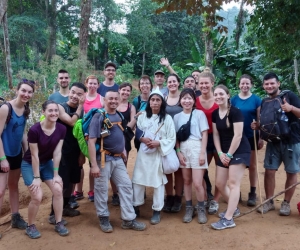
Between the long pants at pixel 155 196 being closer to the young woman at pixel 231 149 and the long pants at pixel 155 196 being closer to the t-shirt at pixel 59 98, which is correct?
the young woman at pixel 231 149

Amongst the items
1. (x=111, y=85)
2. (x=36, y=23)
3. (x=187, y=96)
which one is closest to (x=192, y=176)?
(x=187, y=96)

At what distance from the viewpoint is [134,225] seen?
3.79 m

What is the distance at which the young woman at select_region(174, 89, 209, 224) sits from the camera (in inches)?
152

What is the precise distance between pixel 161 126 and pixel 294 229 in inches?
82.9

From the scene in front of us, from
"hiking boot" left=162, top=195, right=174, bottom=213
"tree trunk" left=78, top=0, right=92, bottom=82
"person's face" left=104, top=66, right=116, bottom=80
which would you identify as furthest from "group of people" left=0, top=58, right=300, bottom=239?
"tree trunk" left=78, top=0, right=92, bottom=82

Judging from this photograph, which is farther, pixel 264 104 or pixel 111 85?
pixel 111 85

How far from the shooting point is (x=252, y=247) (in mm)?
3311

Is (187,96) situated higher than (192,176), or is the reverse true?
(187,96)

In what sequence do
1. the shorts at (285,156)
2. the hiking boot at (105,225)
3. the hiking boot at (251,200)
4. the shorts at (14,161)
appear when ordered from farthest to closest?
the hiking boot at (251,200) → the shorts at (285,156) → the hiking boot at (105,225) → the shorts at (14,161)

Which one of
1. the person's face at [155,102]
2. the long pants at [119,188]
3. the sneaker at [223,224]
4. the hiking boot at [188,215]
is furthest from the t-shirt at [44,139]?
the sneaker at [223,224]

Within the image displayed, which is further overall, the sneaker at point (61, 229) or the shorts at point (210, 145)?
the shorts at point (210, 145)

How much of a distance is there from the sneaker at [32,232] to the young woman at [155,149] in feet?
4.10

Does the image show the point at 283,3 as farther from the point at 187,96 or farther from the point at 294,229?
the point at 294,229

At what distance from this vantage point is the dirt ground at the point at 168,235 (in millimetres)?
3402
